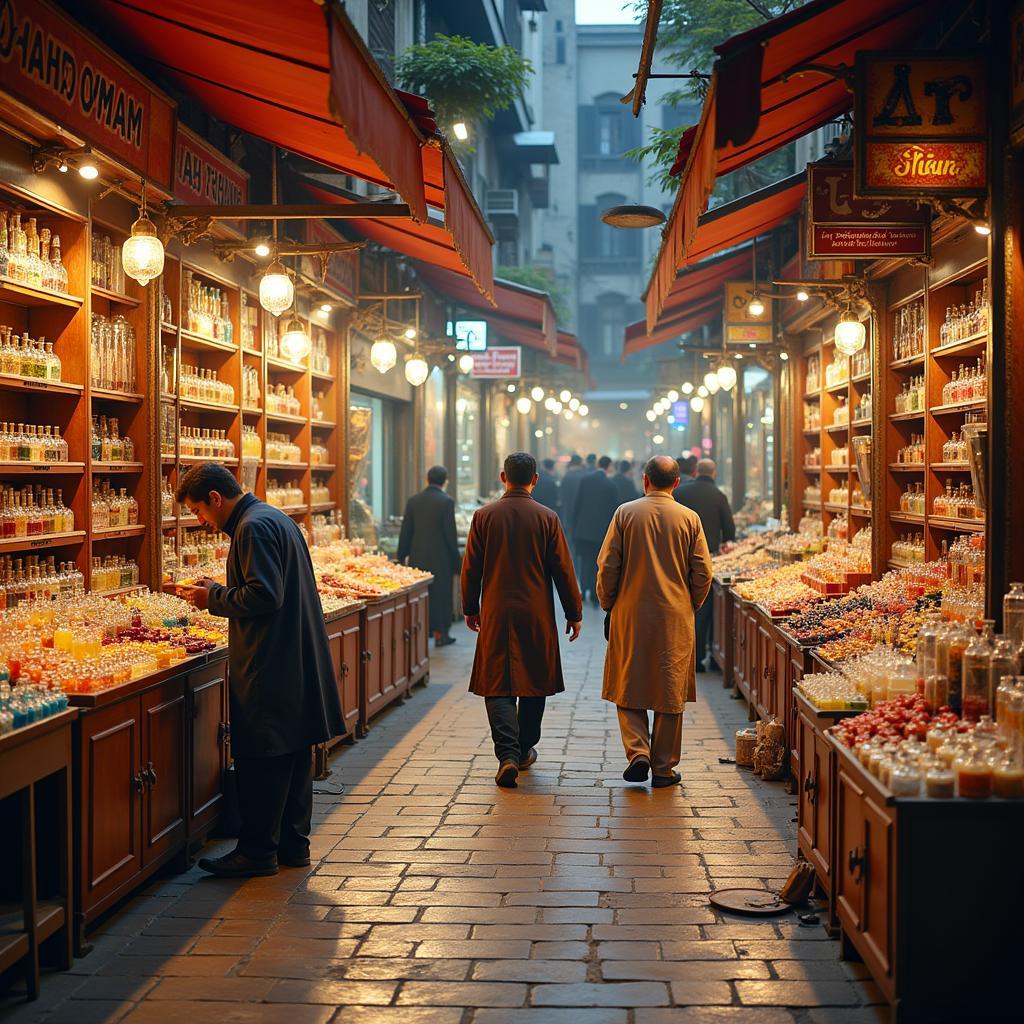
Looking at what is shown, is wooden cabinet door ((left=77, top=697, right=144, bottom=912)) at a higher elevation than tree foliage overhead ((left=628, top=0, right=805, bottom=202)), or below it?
below

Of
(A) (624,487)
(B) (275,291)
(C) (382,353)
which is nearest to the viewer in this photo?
(B) (275,291)

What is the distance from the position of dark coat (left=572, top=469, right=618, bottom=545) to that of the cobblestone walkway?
1096 centimetres

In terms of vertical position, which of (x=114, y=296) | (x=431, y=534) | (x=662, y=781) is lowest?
(x=662, y=781)

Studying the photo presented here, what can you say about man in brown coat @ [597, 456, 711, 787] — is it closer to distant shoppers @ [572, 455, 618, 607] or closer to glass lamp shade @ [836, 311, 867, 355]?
glass lamp shade @ [836, 311, 867, 355]

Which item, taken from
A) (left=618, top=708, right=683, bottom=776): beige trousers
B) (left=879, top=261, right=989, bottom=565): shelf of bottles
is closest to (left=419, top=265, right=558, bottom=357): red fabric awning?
(left=879, top=261, right=989, bottom=565): shelf of bottles

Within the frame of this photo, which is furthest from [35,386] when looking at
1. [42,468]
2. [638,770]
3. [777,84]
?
[638,770]

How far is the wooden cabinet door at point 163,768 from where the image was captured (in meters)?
5.74

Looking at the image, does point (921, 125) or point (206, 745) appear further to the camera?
point (206, 745)

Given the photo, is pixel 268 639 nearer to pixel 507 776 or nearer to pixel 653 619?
pixel 507 776

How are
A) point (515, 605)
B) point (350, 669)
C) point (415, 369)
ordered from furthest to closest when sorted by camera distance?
point (415, 369) → point (350, 669) → point (515, 605)

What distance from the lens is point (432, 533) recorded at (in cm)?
1380

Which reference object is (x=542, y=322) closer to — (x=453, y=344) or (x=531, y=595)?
(x=453, y=344)

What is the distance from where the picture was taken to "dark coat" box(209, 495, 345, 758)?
5.98 m

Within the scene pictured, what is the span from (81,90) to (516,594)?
3.93m
